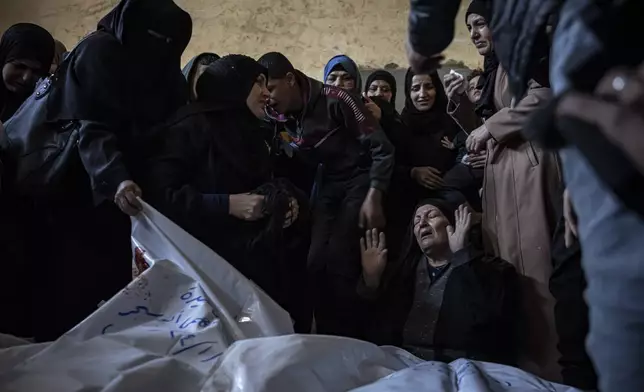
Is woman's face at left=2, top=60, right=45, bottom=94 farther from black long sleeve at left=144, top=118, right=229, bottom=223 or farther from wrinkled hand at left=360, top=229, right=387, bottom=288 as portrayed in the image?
wrinkled hand at left=360, top=229, right=387, bottom=288

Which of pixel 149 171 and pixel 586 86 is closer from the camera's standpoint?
pixel 586 86

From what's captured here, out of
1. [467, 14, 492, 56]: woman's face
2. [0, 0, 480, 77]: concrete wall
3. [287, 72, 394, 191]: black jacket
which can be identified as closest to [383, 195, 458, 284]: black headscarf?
[287, 72, 394, 191]: black jacket

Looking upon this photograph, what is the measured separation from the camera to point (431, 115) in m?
1.93

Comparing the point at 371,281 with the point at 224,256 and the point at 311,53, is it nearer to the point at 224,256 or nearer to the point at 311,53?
the point at 224,256

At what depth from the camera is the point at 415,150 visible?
1.86m

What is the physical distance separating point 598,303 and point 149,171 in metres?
1.15

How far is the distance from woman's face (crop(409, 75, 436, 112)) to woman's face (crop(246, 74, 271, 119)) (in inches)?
18.2

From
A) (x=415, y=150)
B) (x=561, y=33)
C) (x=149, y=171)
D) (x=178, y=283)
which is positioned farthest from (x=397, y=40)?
(x=561, y=33)

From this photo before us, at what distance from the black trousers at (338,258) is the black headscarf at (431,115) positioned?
0.81 feet

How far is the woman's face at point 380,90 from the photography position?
2.11 metres

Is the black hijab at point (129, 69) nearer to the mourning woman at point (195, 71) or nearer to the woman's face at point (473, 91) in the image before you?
the mourning woman at point (195, 71)

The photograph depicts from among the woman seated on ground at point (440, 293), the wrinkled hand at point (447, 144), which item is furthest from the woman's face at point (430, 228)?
the wrinkled hand at point (447, 144)

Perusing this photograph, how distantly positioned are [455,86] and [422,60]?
966 millimetres

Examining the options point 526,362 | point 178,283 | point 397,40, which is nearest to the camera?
point 178,283
